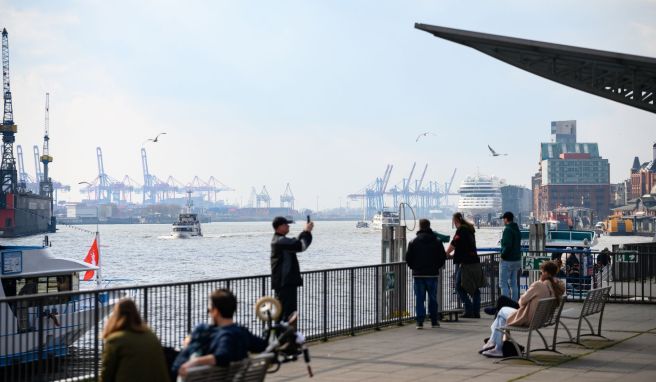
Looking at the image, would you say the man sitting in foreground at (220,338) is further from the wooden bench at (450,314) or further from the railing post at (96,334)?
the wooden bench at (450,314)

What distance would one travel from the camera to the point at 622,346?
15320 millimetres

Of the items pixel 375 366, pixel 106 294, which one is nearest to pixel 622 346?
pixel 375 366

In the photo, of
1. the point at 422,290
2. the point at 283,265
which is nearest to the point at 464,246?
the point at 422,290

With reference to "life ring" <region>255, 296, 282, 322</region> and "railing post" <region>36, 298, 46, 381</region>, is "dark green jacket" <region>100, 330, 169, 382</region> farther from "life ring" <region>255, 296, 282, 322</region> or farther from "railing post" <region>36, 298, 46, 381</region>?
"railing post" <region>36, 298, 46, 381</region>

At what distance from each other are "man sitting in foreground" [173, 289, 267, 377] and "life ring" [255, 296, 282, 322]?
86cm

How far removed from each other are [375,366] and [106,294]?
11.4ft

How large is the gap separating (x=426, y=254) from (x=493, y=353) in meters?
3.78

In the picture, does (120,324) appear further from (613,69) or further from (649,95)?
(649,95)

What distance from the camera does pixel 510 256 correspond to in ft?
64.9

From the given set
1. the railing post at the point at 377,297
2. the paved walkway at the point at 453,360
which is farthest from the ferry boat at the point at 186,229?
the paved walkway at the point at 453,360

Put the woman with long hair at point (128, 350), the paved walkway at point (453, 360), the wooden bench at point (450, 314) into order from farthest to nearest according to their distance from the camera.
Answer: the wooden bench at point (450, 314)
the paved walkway at point (453, 360)
the woman with long hair at point (128, 350)

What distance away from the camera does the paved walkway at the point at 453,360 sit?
12.5 meters

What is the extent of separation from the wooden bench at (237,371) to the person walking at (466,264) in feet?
36.0

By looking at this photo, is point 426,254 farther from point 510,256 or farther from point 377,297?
point 510,256
